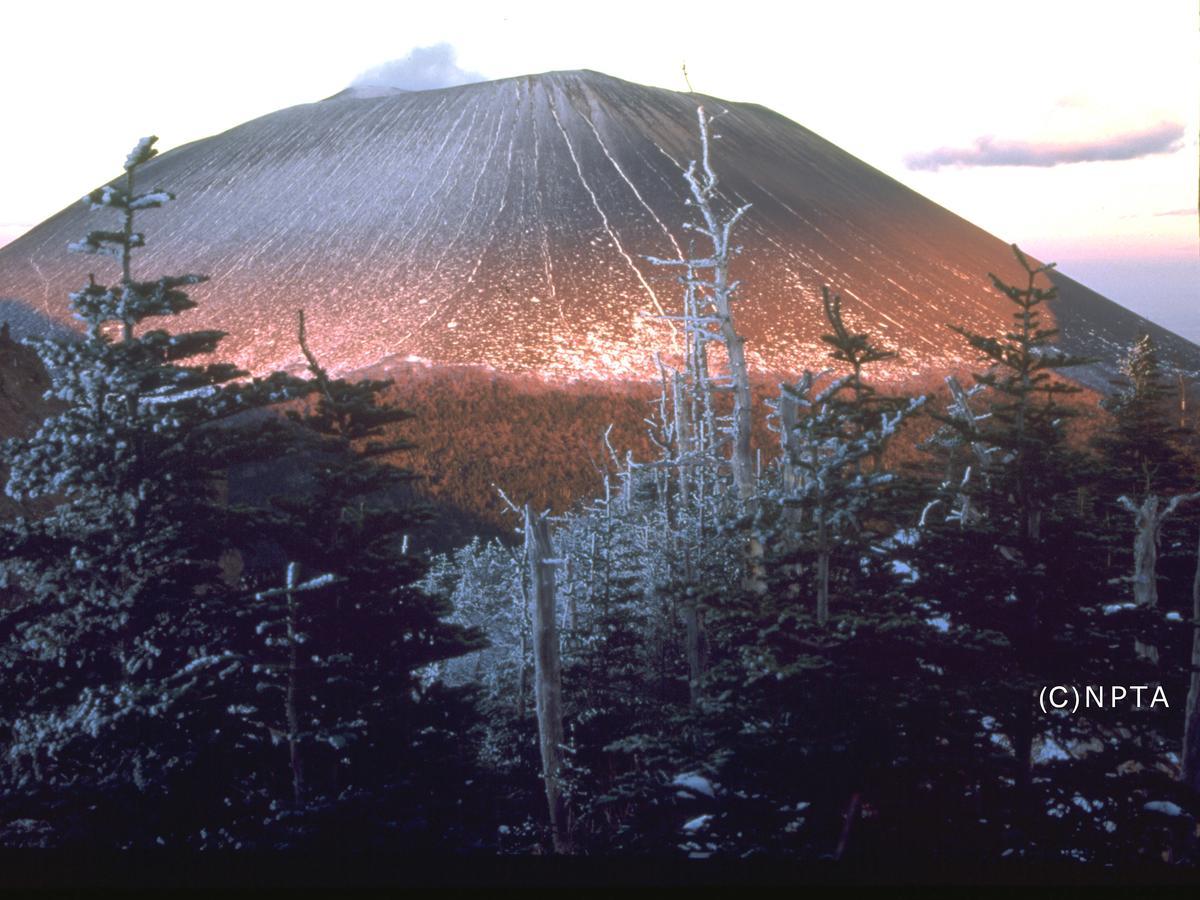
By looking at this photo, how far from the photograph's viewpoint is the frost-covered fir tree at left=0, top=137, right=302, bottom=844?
6531mm

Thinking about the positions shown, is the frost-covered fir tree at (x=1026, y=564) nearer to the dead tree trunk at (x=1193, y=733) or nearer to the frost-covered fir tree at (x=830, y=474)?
the dead tree trunk at (x=1193, y=733)

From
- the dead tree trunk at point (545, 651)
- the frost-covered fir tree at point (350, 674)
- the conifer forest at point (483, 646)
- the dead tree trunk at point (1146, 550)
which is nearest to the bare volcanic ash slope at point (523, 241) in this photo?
the dead tree trunk at point (545, 651)

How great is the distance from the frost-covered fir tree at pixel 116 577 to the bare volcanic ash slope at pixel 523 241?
890 centimetres

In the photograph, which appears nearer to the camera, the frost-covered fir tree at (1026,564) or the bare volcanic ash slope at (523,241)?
the frost-covered fir tree at (1026,564)

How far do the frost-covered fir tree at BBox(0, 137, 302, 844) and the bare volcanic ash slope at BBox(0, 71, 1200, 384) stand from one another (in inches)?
350

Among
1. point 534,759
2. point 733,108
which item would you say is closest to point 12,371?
point 534,759

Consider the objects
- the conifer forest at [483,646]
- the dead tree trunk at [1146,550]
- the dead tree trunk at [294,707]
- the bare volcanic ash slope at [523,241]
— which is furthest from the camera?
the bare volcanic ash slope at [523,241]

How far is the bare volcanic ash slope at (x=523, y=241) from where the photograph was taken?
19812 mm

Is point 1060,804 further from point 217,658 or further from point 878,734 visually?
point 217,658

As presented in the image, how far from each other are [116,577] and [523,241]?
2129cm

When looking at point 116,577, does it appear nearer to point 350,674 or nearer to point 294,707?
point 294,707

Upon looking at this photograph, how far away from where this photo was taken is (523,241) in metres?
27.0

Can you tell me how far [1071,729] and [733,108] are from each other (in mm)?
46683

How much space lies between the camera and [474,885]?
12.8 ft
